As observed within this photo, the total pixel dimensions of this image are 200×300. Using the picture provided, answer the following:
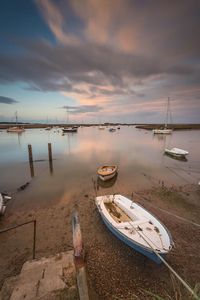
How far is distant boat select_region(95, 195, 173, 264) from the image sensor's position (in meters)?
5.36

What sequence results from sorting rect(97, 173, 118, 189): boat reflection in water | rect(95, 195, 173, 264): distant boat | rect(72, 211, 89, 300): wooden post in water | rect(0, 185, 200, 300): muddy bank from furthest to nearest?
rect(97, 173, 118, 189): boat reflection in water, rect(95, 195, 173, 264): distant boat, rect(0, 185, 200, 300): muddy bank, rect(72, 211, 89, 300): wooden post in water

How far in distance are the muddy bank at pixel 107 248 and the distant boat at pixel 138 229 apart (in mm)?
647

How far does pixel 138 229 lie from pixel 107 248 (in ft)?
5.48

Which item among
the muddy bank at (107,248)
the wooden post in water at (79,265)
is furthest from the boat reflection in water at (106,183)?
the wooden post in water at (79,265)

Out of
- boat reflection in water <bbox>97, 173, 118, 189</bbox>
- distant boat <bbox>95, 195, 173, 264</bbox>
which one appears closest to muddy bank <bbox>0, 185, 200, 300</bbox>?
distant boat <bbox>95, 195, 173, 264</bbox>

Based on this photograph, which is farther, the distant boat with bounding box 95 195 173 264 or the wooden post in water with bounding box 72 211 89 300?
the distant boat with bounding box 95 195 173 264

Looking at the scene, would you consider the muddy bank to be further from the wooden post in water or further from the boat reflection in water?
the boat reflection in water

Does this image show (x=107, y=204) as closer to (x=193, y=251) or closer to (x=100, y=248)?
(x=100, y=248)

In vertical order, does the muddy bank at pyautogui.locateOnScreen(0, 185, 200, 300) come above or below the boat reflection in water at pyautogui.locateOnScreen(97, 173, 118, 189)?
above

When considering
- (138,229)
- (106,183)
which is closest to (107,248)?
(138,229)

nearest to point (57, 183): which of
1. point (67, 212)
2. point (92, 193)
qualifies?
point (92, 193)

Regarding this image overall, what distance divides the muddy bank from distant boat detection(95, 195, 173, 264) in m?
0.65

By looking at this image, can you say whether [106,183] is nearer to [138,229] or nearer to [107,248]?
[107,248]

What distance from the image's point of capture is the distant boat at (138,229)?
536 centimetres
